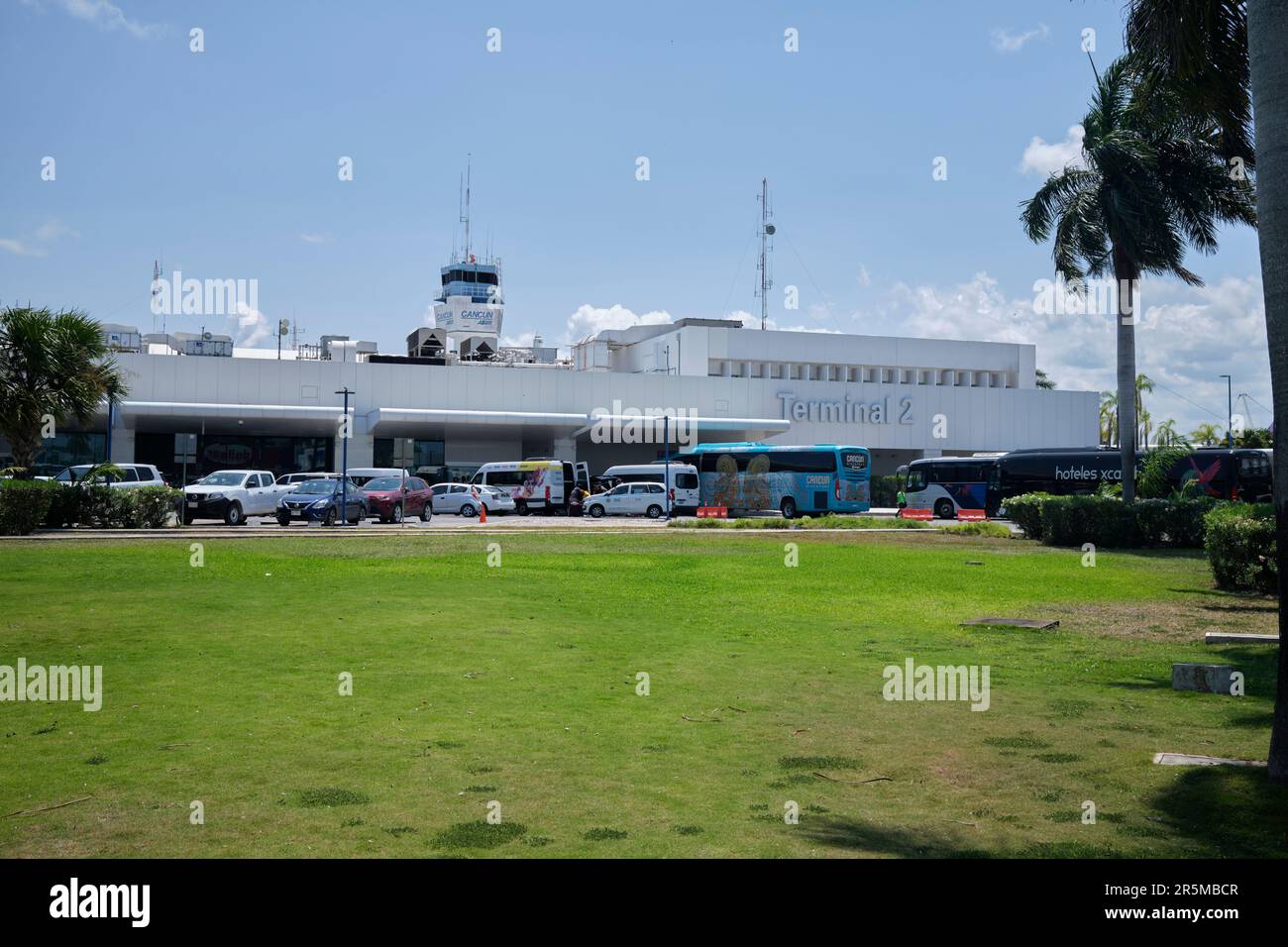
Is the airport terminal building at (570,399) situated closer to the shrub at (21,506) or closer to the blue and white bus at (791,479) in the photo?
the blue and white bus at (791,479)

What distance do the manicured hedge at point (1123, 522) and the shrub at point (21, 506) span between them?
2692 centimetres

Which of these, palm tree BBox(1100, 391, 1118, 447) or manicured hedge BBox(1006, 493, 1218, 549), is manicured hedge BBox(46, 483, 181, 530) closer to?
manicured hedge BBox(1006, 493, 1218, 549)

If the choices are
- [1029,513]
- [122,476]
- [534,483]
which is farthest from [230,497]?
[1029,513]

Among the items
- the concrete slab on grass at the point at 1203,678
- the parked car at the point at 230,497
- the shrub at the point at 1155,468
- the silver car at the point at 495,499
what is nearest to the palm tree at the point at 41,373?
the parked car at the point at 230,497

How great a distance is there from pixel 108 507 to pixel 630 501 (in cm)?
2466

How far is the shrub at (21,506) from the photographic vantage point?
2720 cm

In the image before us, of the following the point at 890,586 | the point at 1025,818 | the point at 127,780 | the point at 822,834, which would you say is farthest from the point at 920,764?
the point at 890,586

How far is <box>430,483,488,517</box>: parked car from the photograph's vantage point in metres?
50.4

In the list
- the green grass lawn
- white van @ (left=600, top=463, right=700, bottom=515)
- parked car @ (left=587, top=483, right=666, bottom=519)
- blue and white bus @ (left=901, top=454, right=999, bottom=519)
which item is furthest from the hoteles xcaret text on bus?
the green grass lawn

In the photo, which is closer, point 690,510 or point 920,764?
point 920,764

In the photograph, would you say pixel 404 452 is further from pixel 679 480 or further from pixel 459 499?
pixel 679 480

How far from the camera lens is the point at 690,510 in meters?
53.4
